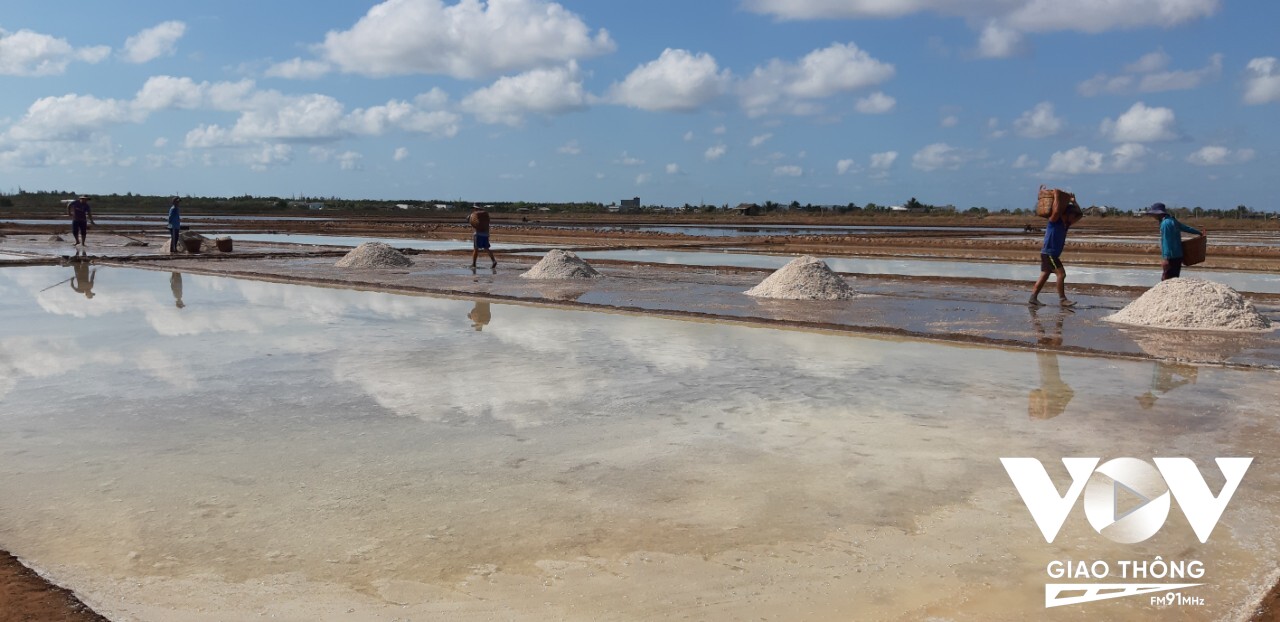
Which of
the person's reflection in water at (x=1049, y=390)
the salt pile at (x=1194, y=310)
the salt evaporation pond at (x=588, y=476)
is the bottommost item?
the salt evaporation pond at (x=588, y=476)

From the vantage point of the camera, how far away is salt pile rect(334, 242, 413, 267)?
1578 cm

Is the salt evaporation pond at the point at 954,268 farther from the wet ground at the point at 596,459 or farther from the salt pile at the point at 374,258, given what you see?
the wet ground at the point at 596,459

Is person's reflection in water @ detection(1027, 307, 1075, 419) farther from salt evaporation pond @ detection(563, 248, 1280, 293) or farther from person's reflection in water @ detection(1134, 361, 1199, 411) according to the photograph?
salt evaporation pond @ detection(563, 248, 1280, 293)

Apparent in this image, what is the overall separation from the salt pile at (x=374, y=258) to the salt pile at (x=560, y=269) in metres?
3.12

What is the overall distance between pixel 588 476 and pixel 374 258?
42.3 feet

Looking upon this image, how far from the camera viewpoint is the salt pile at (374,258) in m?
15.8

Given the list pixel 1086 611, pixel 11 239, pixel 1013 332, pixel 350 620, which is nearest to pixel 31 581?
pixel 350 620

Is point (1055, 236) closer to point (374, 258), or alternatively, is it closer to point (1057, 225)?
point (1057, 225)

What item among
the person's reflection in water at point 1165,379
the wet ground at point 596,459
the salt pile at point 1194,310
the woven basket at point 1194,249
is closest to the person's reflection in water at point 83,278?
the wet ground at point 596,459

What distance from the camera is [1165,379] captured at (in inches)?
234

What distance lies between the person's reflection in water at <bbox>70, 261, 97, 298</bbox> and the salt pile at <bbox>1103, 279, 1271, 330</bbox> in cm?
1133

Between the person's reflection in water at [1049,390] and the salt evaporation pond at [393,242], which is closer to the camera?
the person's reflection in water at [1049,390]

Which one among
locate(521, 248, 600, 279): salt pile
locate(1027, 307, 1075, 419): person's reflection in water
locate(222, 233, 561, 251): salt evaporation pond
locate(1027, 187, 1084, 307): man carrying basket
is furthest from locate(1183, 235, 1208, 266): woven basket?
locate(222, 233, 561, 251): salt evaporation pond

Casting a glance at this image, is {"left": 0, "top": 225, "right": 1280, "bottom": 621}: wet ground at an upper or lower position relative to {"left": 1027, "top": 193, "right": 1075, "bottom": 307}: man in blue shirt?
lower
